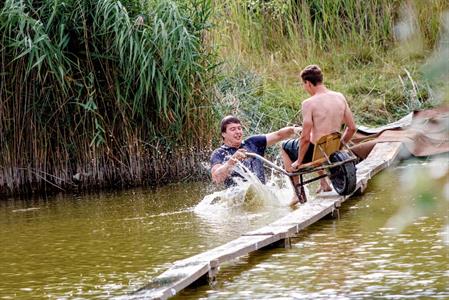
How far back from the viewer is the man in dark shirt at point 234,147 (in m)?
8.49

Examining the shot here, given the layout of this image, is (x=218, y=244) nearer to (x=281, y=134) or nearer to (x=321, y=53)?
(x=281, y=134)

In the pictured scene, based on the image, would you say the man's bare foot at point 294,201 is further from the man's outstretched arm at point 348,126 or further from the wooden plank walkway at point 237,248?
the man's outstretched arm at point 348,126

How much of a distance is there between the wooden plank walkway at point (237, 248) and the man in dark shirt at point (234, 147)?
86 centimetres

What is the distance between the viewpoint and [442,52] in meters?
1.86

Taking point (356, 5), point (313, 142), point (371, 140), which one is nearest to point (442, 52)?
point (313, 142)

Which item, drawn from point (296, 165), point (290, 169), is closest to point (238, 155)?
point (296, 165)

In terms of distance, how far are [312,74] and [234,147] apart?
43.0 inches

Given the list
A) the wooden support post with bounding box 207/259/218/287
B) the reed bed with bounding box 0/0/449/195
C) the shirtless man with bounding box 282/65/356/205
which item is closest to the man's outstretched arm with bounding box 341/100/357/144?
the shirtless man with bounding box 282/65/356/205

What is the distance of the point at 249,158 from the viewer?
8.80 meters

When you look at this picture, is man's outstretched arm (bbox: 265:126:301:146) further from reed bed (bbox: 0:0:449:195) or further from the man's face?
reed bed (bbox: 0:0:449:195)

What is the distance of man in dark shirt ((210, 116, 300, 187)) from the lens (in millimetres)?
8492

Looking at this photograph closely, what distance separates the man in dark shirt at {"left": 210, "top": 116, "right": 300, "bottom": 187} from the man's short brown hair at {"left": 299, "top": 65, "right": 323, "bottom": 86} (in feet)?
1.81

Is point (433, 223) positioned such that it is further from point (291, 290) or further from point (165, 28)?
point (165, 28)

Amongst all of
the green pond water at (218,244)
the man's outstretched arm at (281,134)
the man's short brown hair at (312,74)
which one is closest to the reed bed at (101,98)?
the green pond water at (218,244)
